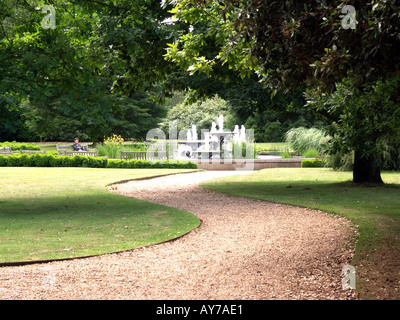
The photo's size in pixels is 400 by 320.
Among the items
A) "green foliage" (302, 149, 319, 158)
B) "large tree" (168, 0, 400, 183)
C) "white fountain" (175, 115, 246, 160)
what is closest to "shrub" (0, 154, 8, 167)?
"white fountain" (175, 115, 246, 160)

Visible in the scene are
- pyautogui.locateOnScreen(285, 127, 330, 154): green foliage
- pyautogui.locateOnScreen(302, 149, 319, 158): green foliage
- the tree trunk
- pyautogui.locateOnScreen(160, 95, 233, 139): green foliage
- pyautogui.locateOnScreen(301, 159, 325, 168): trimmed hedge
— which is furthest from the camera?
pyautogui.locateOnScreen(160, 95, 233, 139): green foliage

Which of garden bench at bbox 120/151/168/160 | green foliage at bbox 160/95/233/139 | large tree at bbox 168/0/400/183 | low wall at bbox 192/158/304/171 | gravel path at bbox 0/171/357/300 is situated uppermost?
green foliage at bbox 160/95/233/139

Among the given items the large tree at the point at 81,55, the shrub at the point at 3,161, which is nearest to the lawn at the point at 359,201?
the large tree at the point at 81,55

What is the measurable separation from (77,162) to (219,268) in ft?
58.8

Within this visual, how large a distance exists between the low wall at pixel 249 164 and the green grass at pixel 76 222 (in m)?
8.73

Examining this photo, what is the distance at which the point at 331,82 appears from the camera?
479 centimetres

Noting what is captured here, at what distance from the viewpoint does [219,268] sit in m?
5.73

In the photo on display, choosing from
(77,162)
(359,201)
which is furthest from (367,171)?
(77,162)

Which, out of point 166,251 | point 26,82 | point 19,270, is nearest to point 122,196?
point 26,82

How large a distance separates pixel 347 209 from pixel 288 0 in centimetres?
609

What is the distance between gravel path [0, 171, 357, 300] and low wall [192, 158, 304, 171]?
42.3 ft

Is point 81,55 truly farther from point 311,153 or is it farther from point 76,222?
point 311,153

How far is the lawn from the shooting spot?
5.48 metres

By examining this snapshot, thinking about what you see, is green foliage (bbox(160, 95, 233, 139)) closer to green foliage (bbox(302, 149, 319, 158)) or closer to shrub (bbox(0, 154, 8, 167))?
green foliage (bbox(302, 149, 319, 158))
